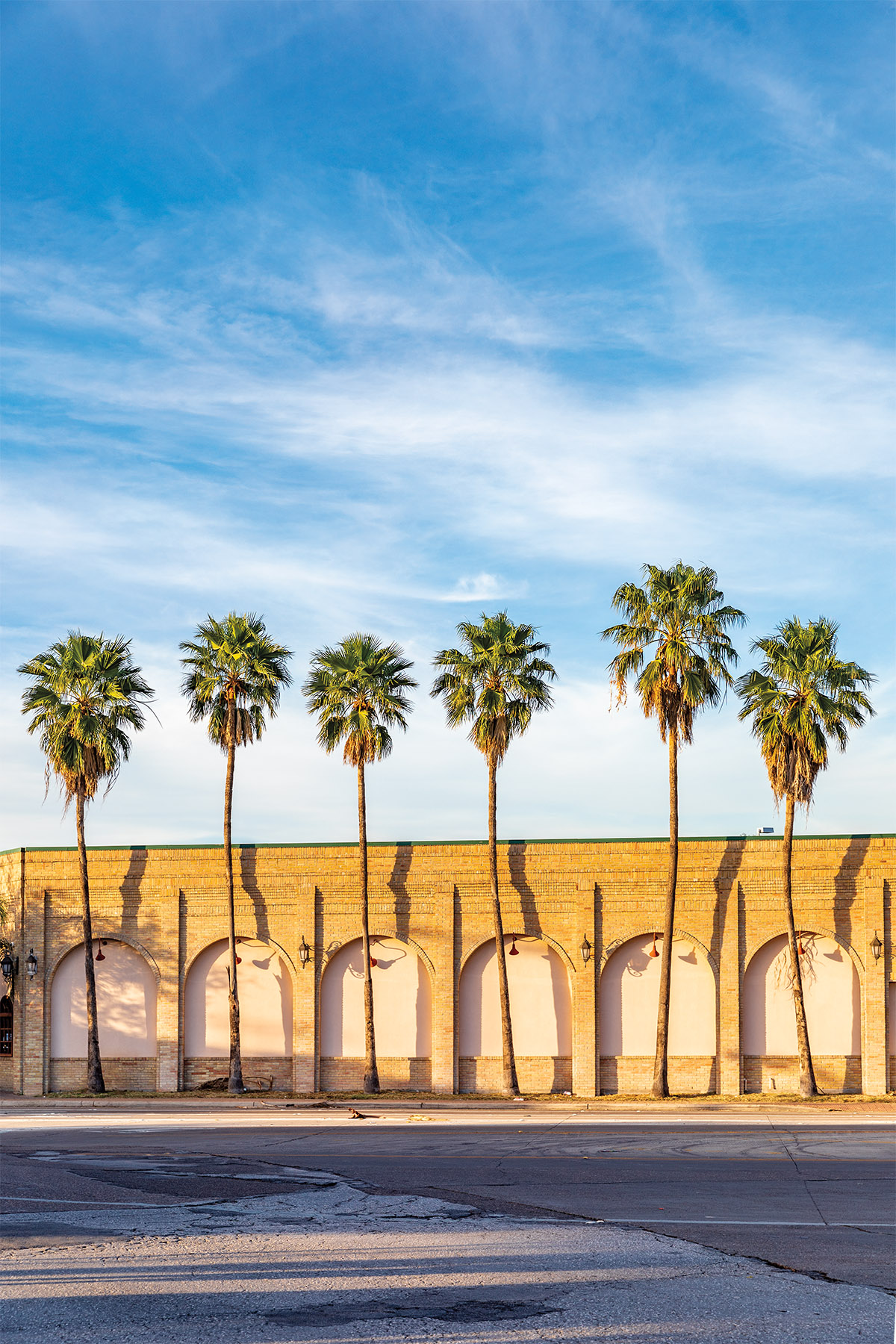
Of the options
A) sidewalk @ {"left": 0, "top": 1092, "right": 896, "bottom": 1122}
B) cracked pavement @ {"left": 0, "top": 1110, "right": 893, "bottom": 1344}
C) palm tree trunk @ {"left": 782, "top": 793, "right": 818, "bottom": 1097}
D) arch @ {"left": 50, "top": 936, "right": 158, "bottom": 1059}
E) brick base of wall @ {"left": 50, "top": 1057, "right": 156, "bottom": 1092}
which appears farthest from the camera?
arch @ {"left": 50, "top": 936, "right": 158, "bottom": 1059}

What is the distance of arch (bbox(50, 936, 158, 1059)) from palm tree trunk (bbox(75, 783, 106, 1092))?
85 centimetres

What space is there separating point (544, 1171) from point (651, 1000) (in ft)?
59.1

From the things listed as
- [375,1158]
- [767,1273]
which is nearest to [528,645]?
[375,1158]

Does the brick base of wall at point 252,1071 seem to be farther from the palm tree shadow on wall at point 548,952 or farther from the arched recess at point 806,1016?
the arched recess at point 806,1016

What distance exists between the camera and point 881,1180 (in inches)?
673

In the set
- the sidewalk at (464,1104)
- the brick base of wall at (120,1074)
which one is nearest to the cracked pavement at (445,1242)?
the sidewalk at (464,1104)

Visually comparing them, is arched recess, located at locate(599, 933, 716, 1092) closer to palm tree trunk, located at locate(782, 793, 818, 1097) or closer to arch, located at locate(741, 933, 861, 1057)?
arch, located at locate(741, 933, 861, 1057)

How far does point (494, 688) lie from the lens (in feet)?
118

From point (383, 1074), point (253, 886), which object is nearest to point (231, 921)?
point (253, 886)

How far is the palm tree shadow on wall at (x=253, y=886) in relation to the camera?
122ft

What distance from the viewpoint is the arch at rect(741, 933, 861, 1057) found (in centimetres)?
3469

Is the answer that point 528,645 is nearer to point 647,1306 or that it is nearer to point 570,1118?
point 570,1118

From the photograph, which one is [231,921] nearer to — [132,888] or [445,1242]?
[132,888]

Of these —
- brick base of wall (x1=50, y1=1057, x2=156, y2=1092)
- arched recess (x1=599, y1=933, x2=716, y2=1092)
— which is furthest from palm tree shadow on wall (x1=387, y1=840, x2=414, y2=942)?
brick base of wall (x1=50, y1=1057, x2=156, y2=1092)
